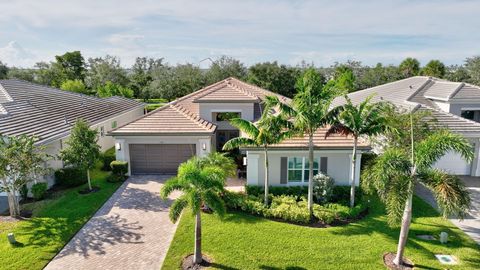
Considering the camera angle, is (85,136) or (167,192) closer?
(167,192)

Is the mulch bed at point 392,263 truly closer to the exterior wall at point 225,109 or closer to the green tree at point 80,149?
the exterior wall at point 225,109

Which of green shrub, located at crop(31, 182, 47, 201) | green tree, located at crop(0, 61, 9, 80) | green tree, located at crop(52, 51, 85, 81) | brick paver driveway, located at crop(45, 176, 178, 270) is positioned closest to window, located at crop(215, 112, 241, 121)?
brick paver driveway, located at crop(45, 176, 178, 270)

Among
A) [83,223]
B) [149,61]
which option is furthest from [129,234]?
[149,61]

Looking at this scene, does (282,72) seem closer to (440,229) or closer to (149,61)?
(149,61)

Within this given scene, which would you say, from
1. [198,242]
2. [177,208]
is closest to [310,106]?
[177,208]

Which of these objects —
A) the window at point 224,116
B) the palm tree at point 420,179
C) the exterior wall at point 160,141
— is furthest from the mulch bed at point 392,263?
the window at point 224,116

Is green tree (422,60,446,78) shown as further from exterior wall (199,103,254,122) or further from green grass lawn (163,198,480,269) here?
green grass lawn (163,198,480,269)

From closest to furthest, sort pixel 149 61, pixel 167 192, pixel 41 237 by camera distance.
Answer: pixel 167 192, pixel 41 237, pixel 149 61
